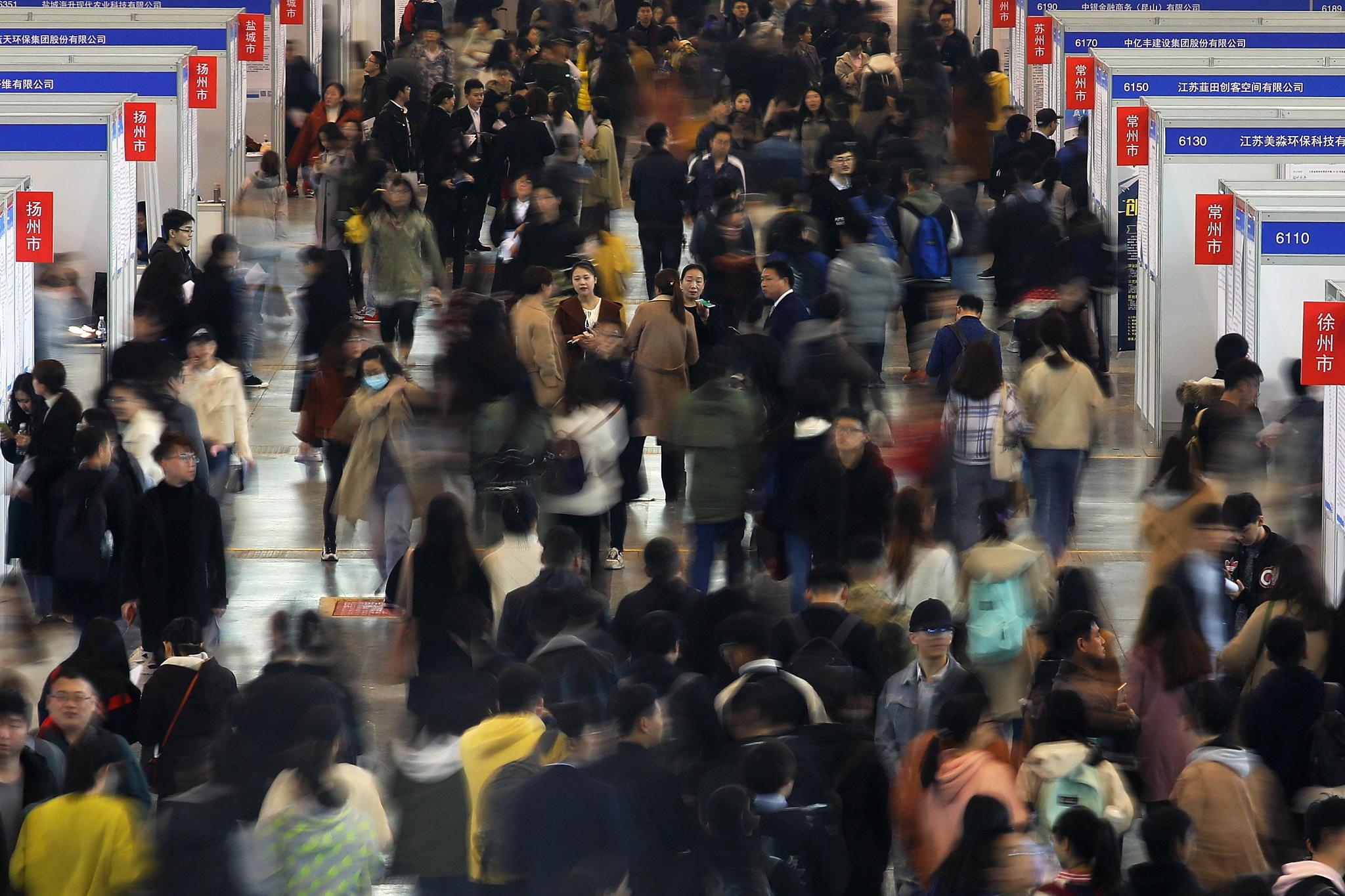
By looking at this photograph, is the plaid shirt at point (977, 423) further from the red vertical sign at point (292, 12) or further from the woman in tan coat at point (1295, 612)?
the red vertical sign at point (292, 12)

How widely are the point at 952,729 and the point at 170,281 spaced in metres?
9.17

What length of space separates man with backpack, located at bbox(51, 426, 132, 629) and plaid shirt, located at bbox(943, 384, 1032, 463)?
4304 millimetres

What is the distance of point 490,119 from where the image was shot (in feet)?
76.0

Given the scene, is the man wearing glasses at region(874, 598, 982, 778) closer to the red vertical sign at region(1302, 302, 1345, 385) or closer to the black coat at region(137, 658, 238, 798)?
the black coat at region(137, 658, 238, 798)

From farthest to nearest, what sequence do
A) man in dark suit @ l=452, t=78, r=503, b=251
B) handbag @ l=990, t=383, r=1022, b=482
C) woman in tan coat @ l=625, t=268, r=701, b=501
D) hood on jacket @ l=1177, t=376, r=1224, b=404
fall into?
man in dark suit @ l=452, t=78, r=503, b=251 < woman in tan coat @ l=625, t=268, r=701, b=501 < hood on jacket @ l=1177, t=376, r=1224, b=404 < handbag @ l=990, t=383, r=1022, b=482

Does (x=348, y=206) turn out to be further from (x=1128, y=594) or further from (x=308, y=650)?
(x=308, y=650)

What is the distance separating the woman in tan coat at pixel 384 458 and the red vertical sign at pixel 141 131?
637 centimetres

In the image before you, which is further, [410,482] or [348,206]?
[348,206]

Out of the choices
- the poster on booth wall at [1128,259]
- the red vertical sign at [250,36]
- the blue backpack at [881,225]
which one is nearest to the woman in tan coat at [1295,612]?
the blue backpack at [881,225]

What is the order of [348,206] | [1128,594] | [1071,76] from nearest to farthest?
[1128,594] → [348,206] → [1071,76]

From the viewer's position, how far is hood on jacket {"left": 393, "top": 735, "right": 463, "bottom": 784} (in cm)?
747

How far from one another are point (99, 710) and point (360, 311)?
40.3 ft

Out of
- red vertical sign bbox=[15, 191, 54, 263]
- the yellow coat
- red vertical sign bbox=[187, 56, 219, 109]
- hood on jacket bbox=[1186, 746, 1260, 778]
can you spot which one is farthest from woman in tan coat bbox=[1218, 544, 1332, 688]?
red vertical sign bbox=[187, 56, 219, 109]

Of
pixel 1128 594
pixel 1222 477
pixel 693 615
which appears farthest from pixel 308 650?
pixel 1128 594
